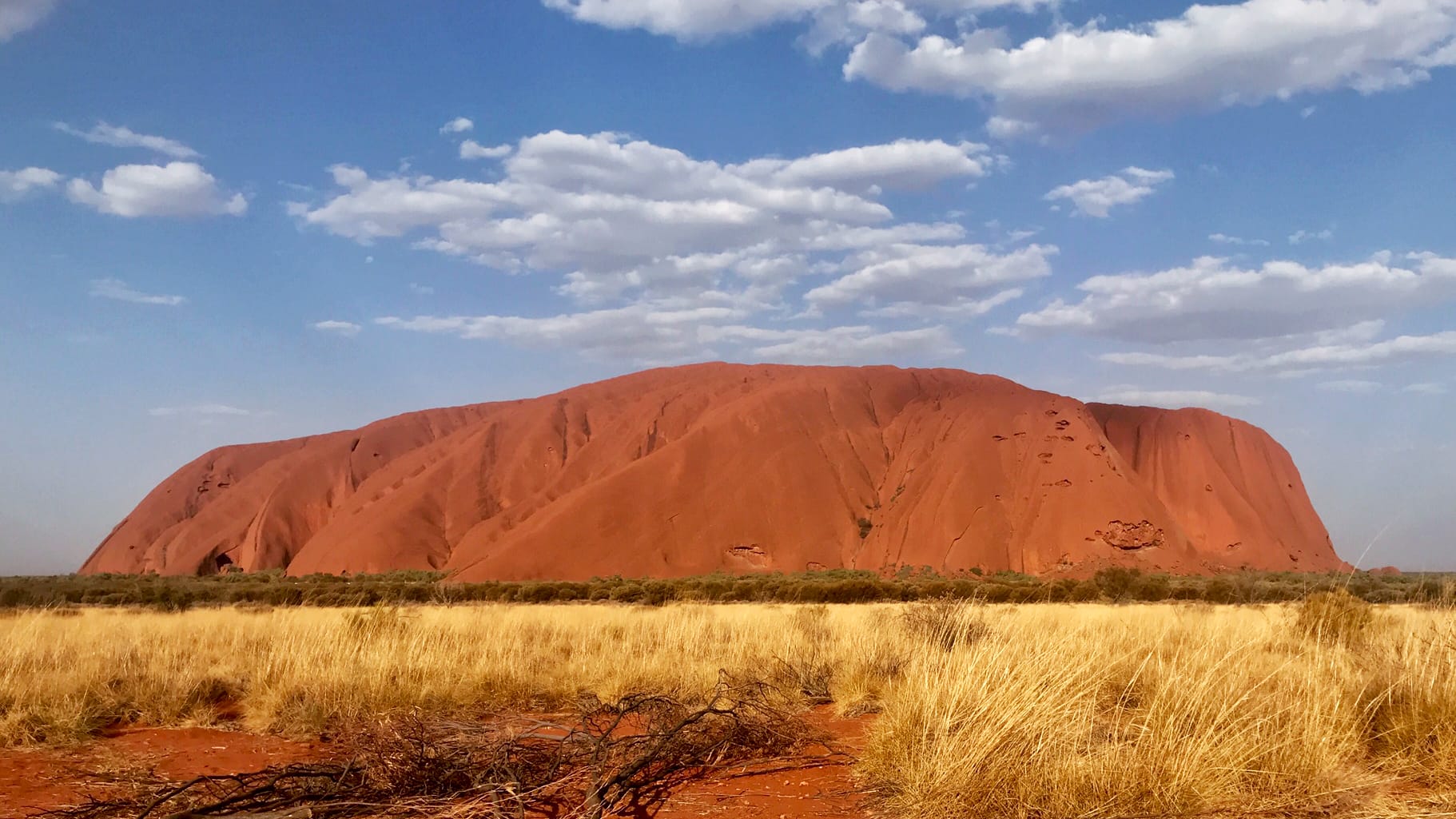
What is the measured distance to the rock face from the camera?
50.2 metres

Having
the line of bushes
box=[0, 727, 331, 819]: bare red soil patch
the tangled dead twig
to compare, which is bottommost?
the line of bushes

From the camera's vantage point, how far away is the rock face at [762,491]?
50.2m

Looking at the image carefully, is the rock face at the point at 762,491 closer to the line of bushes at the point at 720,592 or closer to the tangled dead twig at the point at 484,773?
the line of bushes at the point at 720,592

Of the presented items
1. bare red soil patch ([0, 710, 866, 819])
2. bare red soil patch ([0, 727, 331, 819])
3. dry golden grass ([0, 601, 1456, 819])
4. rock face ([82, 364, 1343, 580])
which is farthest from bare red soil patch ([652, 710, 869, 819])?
rock face ([82, 364, 1343, 580])

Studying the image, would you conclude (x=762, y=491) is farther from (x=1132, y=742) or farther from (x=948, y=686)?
(x=948, y=686)

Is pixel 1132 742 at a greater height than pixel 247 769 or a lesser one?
greater

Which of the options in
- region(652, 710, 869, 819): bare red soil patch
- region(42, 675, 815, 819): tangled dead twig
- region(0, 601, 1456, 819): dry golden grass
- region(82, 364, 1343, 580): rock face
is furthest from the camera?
region(82, 364, 1343, 580): rock face

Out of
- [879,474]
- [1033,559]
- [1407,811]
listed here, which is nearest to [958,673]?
[1407,811]

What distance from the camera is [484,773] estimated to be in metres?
4.56

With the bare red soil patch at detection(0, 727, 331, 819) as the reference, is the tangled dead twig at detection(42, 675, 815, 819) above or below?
above

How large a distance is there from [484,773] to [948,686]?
2.59m

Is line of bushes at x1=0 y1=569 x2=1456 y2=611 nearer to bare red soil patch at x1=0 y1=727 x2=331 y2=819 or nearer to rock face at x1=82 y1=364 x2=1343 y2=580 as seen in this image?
rock face at x1=82 y1=364 x2=1343 y2=580

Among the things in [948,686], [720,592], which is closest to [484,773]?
[948,686]

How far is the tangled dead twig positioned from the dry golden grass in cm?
111
